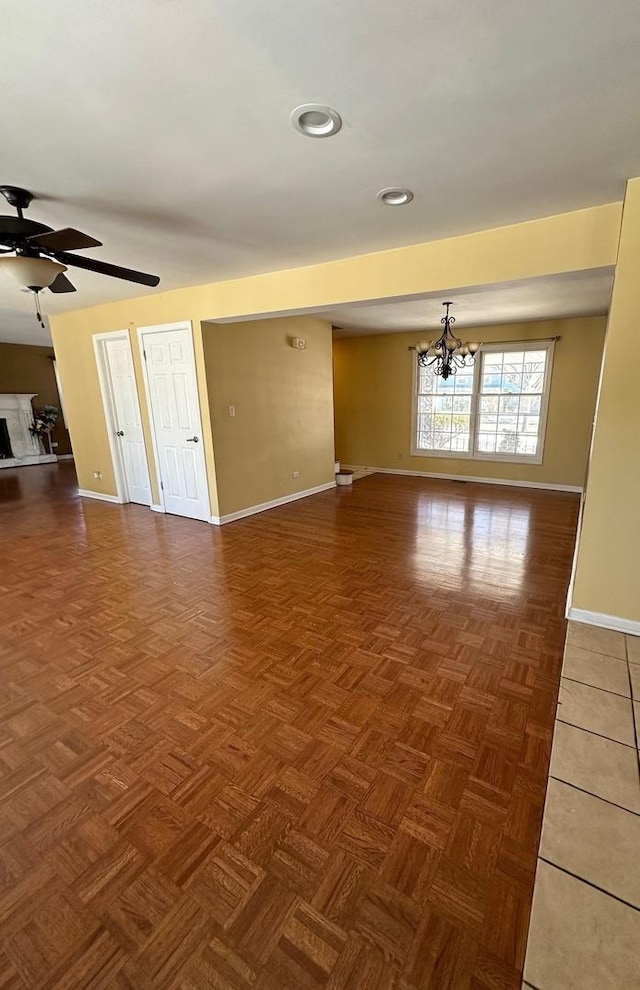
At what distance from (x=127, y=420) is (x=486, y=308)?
457 cm

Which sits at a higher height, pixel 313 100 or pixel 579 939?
pixel 313 100

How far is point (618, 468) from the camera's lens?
2.28 metres

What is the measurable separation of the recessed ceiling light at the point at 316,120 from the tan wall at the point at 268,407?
277 centimetres

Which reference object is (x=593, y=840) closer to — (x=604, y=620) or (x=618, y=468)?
(x=604, y=620)

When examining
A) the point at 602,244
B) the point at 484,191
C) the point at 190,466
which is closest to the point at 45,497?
the point at 190,466

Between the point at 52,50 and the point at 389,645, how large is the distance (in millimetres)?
2682

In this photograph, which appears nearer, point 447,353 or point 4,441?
point 447,353

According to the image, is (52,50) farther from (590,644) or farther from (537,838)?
(590,644)

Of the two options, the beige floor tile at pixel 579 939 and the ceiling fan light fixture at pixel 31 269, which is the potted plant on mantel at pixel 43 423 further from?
the beige floor tile at pixel 579 939

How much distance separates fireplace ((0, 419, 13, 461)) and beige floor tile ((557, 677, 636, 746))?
32.5 ft

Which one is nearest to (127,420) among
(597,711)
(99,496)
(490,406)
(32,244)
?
(99,496)

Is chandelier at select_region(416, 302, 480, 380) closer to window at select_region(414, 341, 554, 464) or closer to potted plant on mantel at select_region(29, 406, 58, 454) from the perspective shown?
window at select_region(414, 341, 554, 464)

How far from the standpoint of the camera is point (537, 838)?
1.32m

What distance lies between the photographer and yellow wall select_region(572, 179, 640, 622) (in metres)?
2.10
